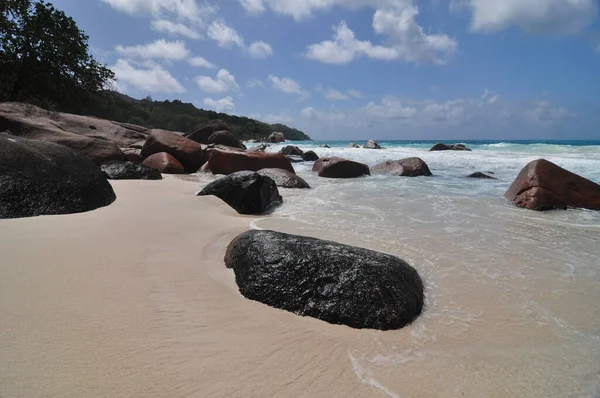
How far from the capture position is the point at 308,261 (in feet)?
7.30

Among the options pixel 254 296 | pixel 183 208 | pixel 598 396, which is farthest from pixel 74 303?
pixel 183 208

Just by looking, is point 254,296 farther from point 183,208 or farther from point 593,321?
point 183,208

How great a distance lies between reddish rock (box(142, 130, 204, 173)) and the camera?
9.44m

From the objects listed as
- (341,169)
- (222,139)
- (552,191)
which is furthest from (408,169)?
(222,139)

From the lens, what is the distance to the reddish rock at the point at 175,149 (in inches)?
372

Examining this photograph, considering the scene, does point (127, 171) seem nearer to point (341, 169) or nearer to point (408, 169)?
point (341, 169)

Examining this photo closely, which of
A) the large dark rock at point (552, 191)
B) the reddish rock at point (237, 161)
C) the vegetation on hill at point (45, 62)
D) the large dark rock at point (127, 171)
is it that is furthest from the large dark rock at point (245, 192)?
the vegetation on hill at point (45, 62)

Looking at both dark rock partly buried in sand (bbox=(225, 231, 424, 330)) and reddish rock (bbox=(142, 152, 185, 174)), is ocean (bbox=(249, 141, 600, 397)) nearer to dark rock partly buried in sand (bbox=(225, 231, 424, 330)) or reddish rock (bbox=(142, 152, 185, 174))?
dark rock partly buried in sand (bbox=(225, 231, 424, 330))

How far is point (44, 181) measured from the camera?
11.4 feet

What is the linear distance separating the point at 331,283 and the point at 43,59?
63.8 feet

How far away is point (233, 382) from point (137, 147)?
11.3 meters

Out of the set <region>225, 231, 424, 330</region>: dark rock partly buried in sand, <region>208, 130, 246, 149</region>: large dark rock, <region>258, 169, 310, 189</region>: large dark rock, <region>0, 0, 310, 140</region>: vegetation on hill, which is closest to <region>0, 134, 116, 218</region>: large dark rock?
<region>225, 231, 424, 330</region>: dark rock partly buried in sand

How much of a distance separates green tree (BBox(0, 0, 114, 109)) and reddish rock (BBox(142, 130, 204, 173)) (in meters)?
8.64

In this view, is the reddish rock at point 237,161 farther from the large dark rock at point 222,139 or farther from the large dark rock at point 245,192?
the large dark rock at point 222,139
